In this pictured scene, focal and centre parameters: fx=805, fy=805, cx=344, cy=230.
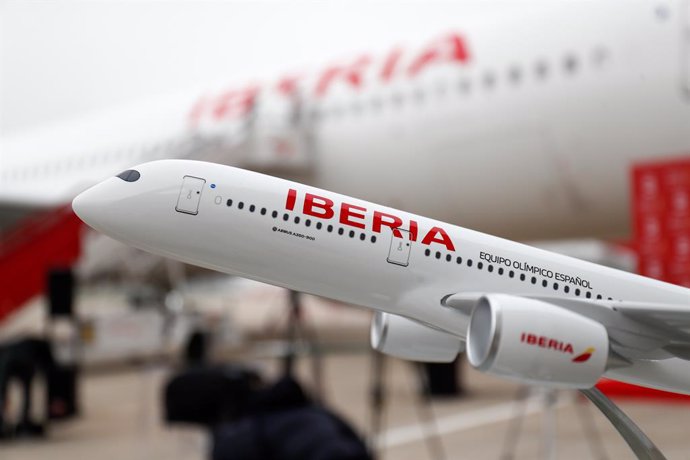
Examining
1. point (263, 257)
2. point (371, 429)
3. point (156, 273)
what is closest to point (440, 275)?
point (263, 257)

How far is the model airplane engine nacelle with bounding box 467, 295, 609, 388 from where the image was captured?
1691 mm

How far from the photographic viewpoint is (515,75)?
8594 mm

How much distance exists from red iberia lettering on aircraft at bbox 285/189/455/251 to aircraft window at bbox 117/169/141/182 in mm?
364

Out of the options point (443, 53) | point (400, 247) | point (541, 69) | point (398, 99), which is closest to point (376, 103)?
point (398, 99)

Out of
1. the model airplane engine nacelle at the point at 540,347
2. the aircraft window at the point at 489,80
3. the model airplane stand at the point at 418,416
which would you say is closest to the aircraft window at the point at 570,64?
the aircraft window at the point at 489,80

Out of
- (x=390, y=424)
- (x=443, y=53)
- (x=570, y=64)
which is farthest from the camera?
(x=443, y=53)

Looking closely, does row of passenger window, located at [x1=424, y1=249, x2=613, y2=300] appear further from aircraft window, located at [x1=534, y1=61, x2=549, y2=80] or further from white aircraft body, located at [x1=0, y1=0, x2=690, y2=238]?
aircraft window, located at [x1=534, y1=61, x2=549, y2=80]

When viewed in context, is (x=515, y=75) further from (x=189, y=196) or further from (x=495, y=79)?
(x=189, y=196)

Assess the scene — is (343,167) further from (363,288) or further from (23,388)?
(363,288)

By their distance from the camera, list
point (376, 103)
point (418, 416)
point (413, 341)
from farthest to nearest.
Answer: point (376, 103), point (418, 416), point (413, 341)

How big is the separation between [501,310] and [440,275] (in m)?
0.31

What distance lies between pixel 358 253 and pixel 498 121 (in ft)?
22.3

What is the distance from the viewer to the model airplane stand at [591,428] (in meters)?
1.88

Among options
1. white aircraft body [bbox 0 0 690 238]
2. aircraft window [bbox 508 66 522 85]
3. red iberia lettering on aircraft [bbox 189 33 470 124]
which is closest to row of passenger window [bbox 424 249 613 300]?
white aircraft body [bbox 0 0 690 238]
